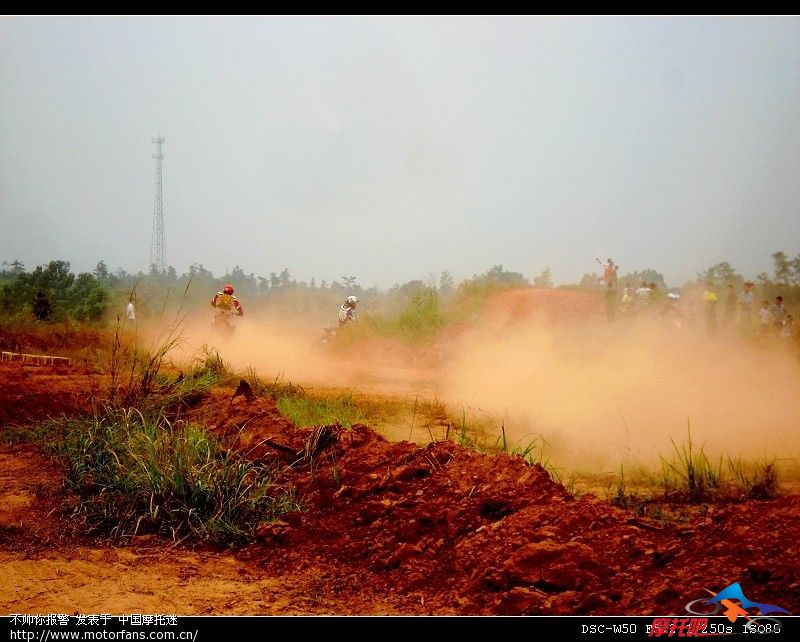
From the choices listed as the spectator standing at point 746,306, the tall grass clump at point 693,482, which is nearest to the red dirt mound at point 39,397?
the tall grass clump at point 693,482

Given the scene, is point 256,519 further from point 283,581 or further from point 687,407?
point 687,407

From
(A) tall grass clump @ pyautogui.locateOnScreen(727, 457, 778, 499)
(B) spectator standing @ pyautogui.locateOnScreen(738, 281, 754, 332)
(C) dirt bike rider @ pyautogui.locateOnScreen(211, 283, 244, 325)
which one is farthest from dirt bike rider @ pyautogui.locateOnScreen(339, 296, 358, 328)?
(A) tall grass clump @ pyautogui.locateOnScreen(727, 457, 778, 499)

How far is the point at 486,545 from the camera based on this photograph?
3451 mm

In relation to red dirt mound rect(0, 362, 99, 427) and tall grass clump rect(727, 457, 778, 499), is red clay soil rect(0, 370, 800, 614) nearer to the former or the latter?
tall grass clump rect(727, 457, 778, 499)

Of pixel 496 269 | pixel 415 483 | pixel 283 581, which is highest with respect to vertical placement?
pixel 496 269

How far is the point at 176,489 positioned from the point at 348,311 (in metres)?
12.6

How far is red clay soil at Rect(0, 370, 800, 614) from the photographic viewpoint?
287cm

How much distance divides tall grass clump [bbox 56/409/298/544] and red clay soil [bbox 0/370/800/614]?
0.21 meters

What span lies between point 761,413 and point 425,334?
9.16 metres

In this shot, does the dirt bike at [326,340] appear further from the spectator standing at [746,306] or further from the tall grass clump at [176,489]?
the tall grass clump at [176,489]

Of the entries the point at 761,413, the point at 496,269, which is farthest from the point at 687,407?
the point at 496,269

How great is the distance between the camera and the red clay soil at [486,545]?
2865 millimetres

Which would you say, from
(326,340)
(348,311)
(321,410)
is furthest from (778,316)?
(321,410)

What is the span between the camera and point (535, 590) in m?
3.02
